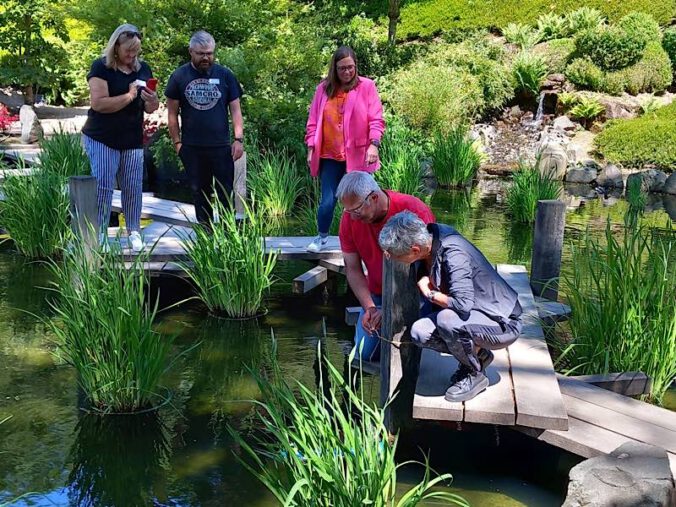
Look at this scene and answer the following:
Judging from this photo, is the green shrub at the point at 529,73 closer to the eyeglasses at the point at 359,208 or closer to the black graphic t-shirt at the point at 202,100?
the black graphic t-shirt at the point at 202,100

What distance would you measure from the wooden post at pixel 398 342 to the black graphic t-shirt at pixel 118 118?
2.82 metres

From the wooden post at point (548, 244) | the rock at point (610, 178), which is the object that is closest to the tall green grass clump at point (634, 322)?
the wooden post at point (548, 244)

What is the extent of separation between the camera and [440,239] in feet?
11.3

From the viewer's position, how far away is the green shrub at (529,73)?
17547 millimetres

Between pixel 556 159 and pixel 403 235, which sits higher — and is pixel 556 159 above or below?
above

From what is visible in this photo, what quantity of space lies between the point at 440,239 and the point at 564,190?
10070 millimetres

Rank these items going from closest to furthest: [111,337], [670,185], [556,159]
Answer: [111,337] < [670,185] < [556,159]

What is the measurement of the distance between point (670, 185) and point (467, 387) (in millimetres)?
10540

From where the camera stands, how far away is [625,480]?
8.84 ft

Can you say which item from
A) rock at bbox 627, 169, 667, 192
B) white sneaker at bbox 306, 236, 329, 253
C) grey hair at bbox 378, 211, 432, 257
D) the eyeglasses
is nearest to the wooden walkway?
grey hair at bbox 378, 211, 432, 257

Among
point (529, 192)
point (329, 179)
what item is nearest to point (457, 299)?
point (329, 179)

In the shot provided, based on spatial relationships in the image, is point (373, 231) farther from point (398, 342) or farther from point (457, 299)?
point (457, 299)

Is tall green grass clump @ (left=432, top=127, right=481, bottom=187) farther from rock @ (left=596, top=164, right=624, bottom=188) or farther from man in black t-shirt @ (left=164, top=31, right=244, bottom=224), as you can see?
man in black t-shirt @ (left=164, top=31, right=244, bottom=224)

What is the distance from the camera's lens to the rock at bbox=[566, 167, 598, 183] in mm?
13820
